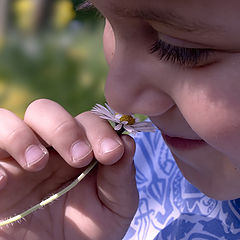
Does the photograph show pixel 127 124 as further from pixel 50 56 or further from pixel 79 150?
pixel 50 56

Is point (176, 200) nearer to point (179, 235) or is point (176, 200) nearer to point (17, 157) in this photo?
point (179, 235)

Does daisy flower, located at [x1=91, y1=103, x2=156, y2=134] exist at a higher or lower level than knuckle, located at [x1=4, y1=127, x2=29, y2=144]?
lower

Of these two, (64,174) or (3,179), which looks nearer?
(3,179)

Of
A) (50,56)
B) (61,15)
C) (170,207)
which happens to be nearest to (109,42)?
(170,207)

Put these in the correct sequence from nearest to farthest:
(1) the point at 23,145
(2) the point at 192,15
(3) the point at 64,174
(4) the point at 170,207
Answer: (2) the point at 192,15 < (1) the point at 23,145 < (3) the point at 64,174 < (4) the point at 170,207

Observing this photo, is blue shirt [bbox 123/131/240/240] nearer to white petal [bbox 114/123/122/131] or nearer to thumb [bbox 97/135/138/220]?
thumb [bbox 97/135/138/220]

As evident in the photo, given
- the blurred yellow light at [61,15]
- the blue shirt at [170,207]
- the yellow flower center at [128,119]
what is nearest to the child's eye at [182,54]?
the yellow flower center at [128,119]

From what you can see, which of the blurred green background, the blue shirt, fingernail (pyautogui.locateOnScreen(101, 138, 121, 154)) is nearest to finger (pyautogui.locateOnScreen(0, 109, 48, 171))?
fingernail (pyautogui.locateOnScreen(101, 138, 121, 154))

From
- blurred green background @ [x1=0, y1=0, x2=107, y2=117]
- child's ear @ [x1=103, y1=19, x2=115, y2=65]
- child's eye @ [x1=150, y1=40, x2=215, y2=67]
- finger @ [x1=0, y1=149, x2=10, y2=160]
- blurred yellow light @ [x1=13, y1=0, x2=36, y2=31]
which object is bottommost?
blurred green background @ [x1=0, y1=0, x2=107, y2=117]

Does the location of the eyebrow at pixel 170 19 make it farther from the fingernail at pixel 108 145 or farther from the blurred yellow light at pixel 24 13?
the blurred yellow light at pixel 24 13
